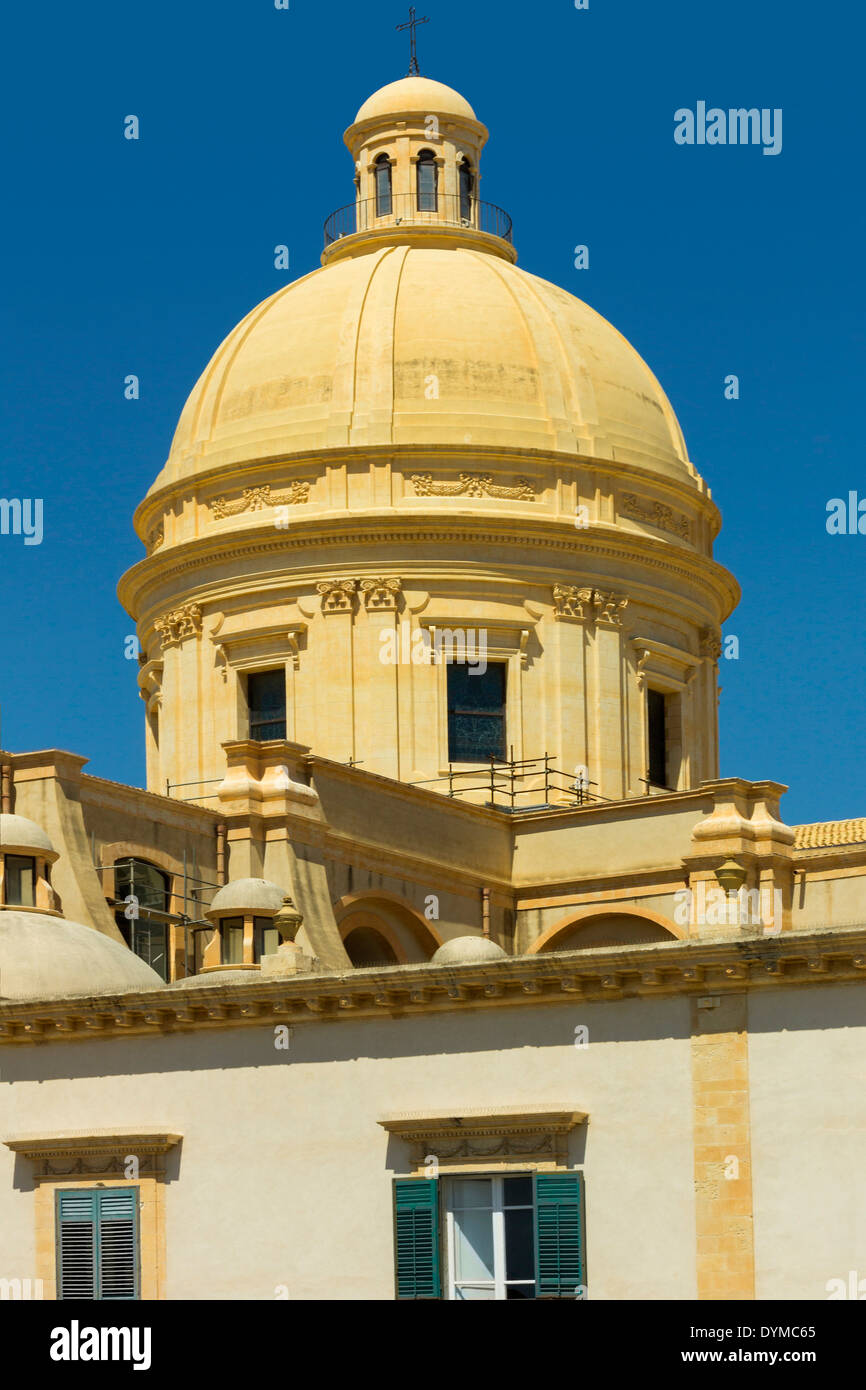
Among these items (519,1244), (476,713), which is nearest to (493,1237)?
(519,1244)

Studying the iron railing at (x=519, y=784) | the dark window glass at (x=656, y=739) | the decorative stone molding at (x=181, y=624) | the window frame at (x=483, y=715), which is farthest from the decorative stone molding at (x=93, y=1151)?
the dark window glass at (x=656, y=739)

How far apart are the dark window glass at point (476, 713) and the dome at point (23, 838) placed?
14845 mm

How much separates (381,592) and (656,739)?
7021 millimetres

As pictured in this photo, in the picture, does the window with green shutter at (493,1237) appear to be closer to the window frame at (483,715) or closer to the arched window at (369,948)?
the arched window at (369,948)

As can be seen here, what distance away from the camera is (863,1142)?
77.5 feet

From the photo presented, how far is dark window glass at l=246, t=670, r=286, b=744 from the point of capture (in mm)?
51125

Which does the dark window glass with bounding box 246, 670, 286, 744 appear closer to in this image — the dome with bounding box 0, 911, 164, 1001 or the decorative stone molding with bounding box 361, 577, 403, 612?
the decorative stone molding with bounding box 361, 577, 403, 612

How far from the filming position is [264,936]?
3747 centimetres

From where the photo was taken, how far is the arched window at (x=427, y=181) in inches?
2235

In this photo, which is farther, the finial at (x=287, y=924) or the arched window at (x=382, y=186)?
the arched window at (x=382, y=186)

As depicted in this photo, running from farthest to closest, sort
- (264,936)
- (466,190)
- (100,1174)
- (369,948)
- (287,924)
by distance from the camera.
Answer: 1. (466,190)
2. (369,948)
3. (264,936)
4. (287,924)
5. (100,1174)

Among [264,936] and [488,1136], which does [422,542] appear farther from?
[488,1136]

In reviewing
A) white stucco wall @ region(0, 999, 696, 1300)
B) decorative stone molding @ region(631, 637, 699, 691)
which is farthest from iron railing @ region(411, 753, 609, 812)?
white stucco wall @ region(0, 999, 696, 1300)
